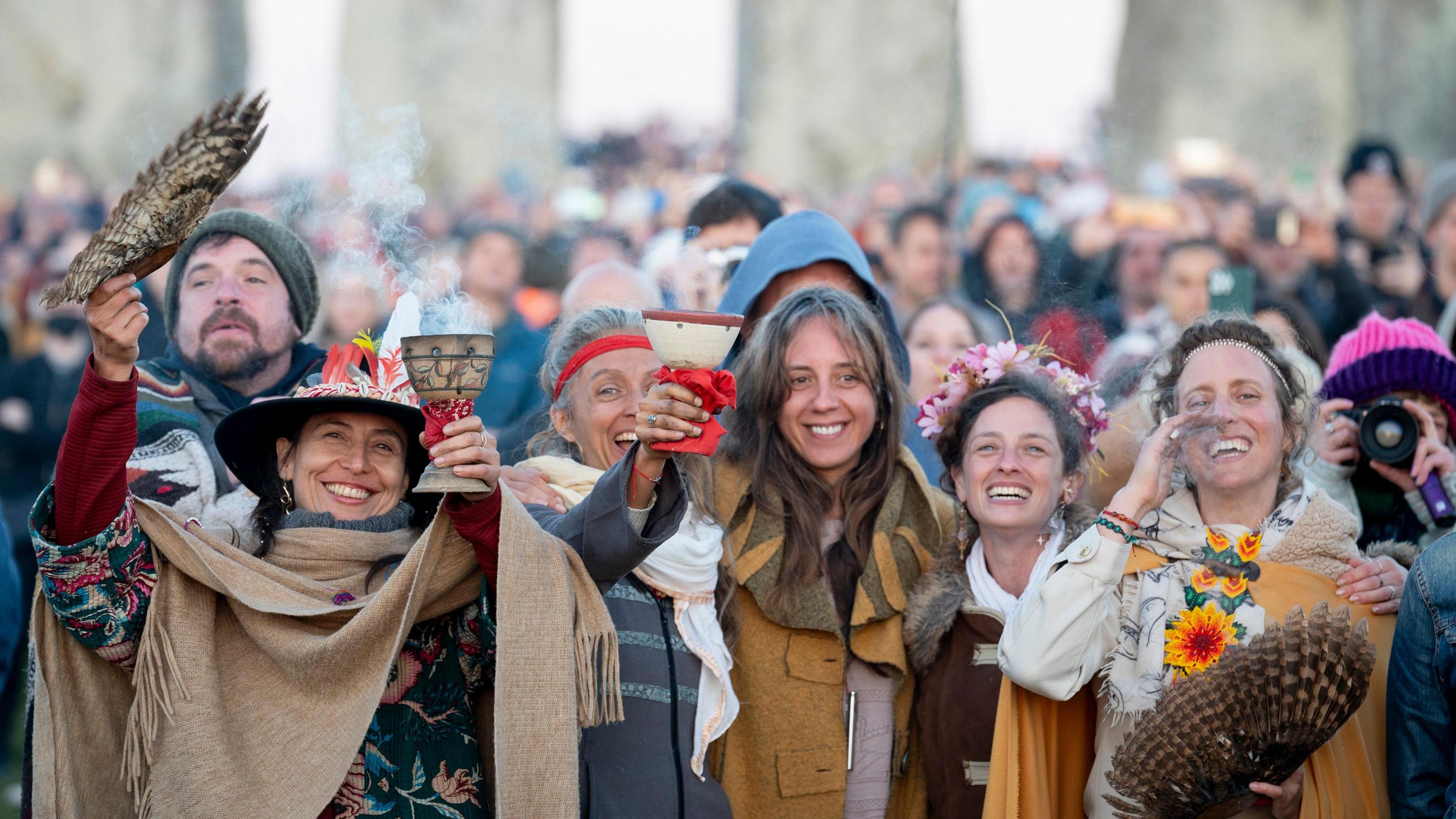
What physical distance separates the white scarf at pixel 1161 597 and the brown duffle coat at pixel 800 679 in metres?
0.61

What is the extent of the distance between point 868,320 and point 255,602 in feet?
6.29

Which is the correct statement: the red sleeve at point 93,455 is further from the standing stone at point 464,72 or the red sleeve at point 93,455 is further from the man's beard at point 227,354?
the standing stone at point 464,72

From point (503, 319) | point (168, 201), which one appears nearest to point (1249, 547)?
point (168, 201)

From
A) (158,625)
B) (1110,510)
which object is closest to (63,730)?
(158,625)

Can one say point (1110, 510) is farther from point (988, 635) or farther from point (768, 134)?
point (768, 134)

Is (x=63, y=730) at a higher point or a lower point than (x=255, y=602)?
lower

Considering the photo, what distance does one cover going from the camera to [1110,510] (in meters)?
3.59

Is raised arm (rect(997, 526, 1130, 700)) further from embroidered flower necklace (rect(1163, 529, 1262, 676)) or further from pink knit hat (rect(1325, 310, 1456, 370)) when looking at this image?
pink knit hat (rect(1325, 310, 1456, 370))

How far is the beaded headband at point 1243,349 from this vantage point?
12.7 ft

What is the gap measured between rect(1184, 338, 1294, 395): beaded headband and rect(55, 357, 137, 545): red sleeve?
2735 mm

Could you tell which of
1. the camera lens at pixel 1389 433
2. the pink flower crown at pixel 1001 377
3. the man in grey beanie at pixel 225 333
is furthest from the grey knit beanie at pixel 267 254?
the camera lens at pixel 1389 433

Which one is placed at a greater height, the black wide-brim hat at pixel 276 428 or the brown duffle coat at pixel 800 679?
the black wide-brim hat at pixel 276 428

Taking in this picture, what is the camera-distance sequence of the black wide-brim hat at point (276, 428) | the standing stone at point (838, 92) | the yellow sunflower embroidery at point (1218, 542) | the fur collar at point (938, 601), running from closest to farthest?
1. the black wide-brim hat at point (276, 428)
2. the yellow sunflower embroidery at point (1218, 542)
3. the fur collar at point (938, 601)
4. the standing stone at point (838, 92)

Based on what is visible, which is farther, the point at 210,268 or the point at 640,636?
the point at 210,268
